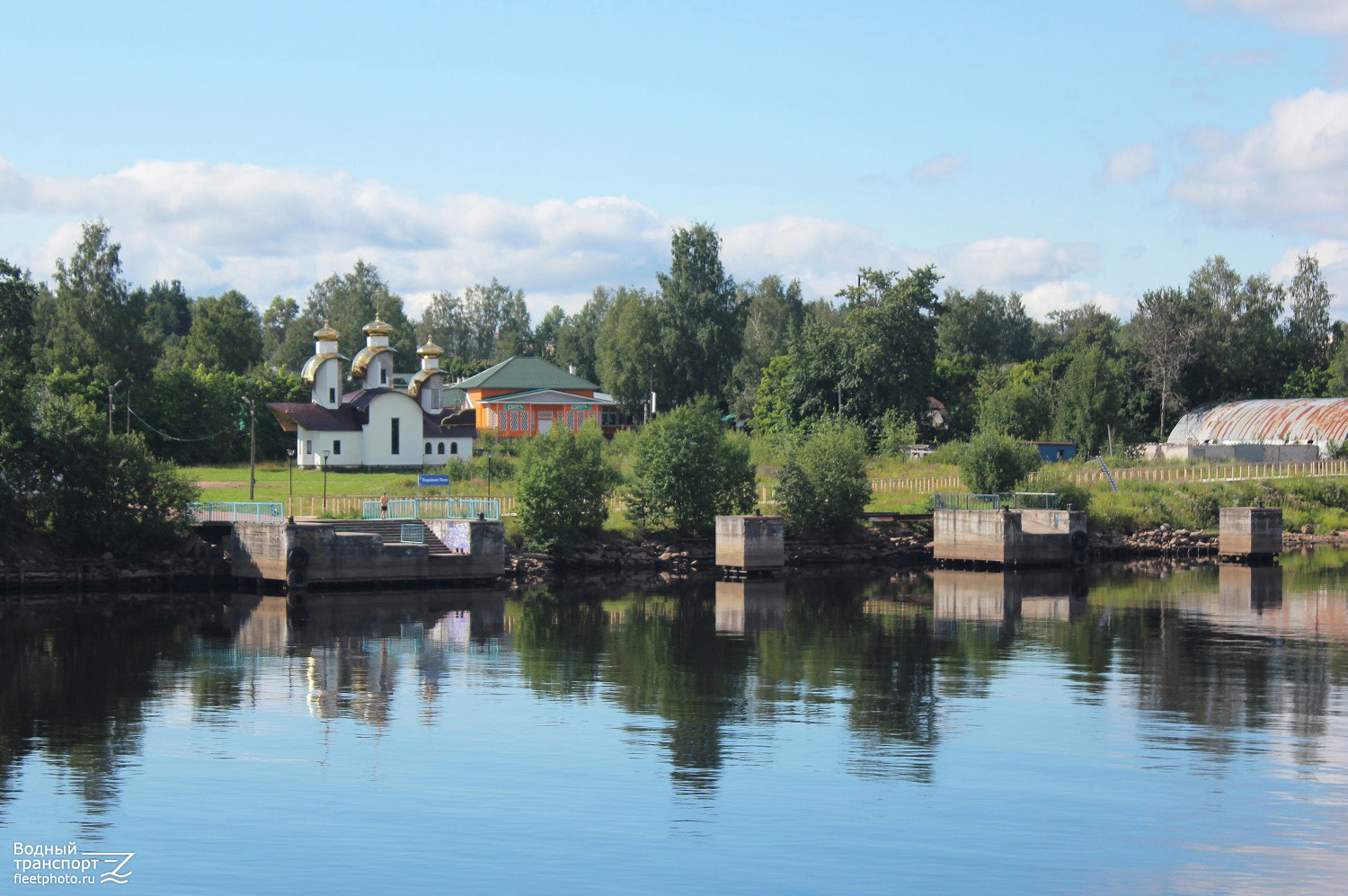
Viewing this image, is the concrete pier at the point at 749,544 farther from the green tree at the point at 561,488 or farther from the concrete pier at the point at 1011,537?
the concrete pier at the point at 1011,537

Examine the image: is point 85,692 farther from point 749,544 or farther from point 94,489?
point 749,544

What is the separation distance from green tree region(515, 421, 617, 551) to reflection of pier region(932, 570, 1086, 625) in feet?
45.7

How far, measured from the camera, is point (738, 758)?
78.6 ft

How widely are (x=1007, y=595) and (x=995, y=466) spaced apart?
53.2ft

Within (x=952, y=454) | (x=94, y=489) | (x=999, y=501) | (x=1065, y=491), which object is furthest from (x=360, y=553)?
(x=952, y=454)

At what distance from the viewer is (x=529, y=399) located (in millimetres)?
104312

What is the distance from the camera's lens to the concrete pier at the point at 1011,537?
60.8 metres

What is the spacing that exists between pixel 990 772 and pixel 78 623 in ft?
94.3

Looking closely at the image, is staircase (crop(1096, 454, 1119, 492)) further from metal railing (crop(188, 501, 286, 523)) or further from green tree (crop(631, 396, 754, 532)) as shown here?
metal railing (crop(188, 501, 286, 523))

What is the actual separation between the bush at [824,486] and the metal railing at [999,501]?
11.9 ft

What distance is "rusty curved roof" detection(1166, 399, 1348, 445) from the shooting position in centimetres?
8288

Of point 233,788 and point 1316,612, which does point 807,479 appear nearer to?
point 1316,612

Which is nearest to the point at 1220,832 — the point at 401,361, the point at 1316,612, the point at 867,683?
the point at 867,683

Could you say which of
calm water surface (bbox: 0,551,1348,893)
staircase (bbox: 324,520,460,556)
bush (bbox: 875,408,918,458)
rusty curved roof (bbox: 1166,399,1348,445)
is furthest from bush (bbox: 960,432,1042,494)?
staircase (bbox: 324,520,460,556)
